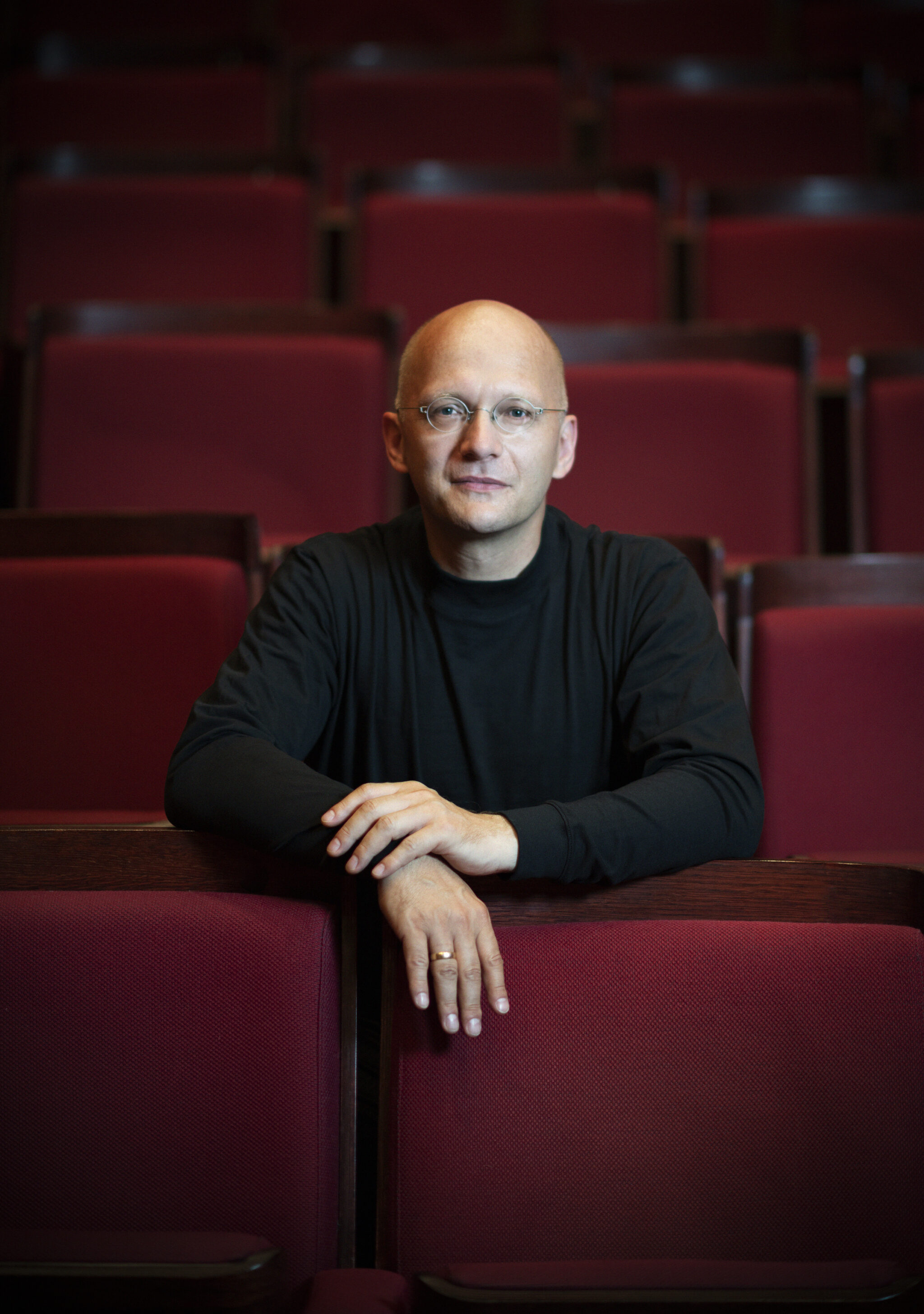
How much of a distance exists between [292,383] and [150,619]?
154 millimetres

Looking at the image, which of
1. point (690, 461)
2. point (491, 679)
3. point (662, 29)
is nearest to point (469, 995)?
point (491, 679)

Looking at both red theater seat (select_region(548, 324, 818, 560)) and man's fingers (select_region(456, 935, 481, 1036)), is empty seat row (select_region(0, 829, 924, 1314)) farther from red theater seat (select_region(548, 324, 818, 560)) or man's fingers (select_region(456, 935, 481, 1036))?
red theater seat (select_region(548, 324, 818, 560))

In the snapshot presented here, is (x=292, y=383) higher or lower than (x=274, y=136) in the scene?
lower

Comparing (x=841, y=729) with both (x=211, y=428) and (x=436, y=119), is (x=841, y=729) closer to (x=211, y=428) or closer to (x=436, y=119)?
(x=211, y=428)

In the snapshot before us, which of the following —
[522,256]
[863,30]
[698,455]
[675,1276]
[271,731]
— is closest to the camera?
[675,1276]

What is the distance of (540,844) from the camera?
0.70 ft

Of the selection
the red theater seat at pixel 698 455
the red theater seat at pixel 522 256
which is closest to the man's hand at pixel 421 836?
the red theater seat at pixel 698 455

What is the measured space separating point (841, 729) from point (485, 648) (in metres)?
0.10

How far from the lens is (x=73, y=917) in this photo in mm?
192

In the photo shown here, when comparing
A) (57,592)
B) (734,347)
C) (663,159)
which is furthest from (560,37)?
(57,592)

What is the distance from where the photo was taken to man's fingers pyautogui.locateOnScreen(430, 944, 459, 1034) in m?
0.19

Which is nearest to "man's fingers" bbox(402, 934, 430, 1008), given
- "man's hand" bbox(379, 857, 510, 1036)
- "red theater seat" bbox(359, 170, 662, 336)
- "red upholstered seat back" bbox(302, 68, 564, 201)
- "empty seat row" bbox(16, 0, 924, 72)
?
"man's hand" bbox(379, 857, 510, 1036)

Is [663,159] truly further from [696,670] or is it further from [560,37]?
[696,670]

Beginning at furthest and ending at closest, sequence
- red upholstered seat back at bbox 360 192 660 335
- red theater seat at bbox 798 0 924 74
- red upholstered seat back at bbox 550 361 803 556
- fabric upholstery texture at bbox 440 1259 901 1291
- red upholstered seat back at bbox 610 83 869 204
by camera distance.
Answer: red theater seat at bbox 798 0 924 74
red upholstered seat back at bbox 610 83 869 204
red upholstered seat back at bbox 360 192 660 335
red upholstered seat back at bbox 550 361 803 556
fabric upholstery texture at bbox 440 1259 901 1291
